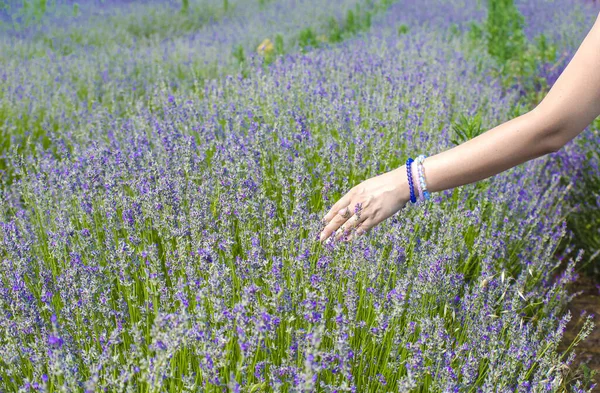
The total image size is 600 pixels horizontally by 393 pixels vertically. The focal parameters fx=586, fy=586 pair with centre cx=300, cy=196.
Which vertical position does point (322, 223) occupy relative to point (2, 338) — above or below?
above

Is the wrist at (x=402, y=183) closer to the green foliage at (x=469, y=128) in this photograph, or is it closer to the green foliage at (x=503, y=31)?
the green foliage at (x=469, y=128)

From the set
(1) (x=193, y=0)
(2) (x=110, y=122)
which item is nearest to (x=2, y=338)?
(2) (x=110, y=122)

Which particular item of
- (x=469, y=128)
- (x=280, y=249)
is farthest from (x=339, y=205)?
(x=469, y=128)

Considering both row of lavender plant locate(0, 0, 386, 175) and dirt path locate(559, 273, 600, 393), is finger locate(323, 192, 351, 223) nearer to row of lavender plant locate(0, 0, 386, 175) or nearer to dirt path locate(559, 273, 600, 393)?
dirt path locate(559, 273, 600, 393)

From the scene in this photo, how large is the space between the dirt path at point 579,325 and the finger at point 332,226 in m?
1.16

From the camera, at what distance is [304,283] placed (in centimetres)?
168

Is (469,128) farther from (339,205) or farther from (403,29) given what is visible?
(403,29)

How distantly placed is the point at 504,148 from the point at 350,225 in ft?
1.61

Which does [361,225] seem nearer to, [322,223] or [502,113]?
[322,223]

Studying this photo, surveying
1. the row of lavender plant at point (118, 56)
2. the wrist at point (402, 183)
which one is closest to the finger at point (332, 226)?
the wrist at point (402, 183)

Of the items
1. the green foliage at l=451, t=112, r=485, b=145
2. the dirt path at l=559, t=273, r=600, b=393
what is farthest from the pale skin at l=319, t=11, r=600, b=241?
the green foliage at l=451, t=112, r=485, b=145

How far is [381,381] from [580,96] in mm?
901

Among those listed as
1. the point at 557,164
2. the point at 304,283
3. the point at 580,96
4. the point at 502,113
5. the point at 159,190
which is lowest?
the point at 557,164

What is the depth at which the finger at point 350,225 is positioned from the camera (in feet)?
5.72
